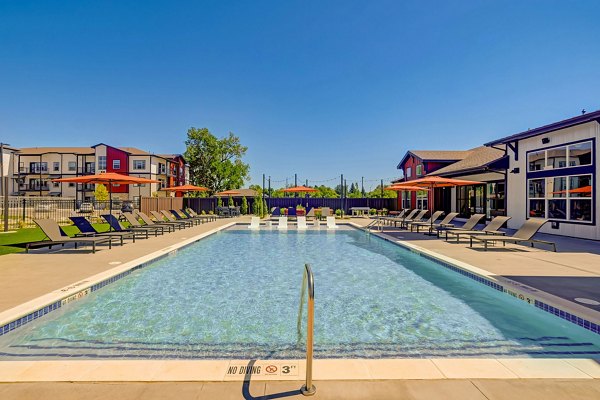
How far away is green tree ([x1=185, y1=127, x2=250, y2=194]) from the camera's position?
4569 centimetres

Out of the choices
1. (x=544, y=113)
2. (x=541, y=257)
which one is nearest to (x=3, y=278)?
(x=541, y=257)

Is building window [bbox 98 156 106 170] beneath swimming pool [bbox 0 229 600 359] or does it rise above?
above

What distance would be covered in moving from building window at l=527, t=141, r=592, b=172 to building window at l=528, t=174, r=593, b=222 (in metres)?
0.52

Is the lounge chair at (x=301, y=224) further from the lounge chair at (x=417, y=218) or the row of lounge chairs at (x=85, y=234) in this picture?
the row of lounge chairs at (x=85, y=234)

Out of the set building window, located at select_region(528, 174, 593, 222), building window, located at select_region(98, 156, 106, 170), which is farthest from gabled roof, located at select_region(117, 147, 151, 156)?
building window, located at select_region(528, 174, 593, 222)

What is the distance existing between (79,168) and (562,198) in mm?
54230

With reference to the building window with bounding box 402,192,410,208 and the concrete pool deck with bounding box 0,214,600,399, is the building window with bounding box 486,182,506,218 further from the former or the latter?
the concrete pool deck with bounding box 0,214,600,399

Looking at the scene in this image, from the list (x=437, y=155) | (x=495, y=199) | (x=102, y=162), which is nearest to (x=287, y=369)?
(x=495, y=199)

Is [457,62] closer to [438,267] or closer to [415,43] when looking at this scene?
[415,43]

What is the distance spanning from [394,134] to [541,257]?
79.6 feet

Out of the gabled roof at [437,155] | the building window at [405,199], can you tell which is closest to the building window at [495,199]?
the gabled roof at [437,155]

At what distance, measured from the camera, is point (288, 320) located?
15.0 feet

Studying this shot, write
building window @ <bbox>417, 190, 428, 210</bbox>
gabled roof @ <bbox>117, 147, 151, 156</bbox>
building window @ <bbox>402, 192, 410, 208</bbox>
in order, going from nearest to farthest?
building window @ <bbox>417, 190, 428, 210</bbox> < building window @ <bbox>402, 192, 410, 208</bbox> < gabled roof @ <bbox>117, 147, 151, 156</bbox>

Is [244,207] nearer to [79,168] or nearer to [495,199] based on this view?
[495,199]
